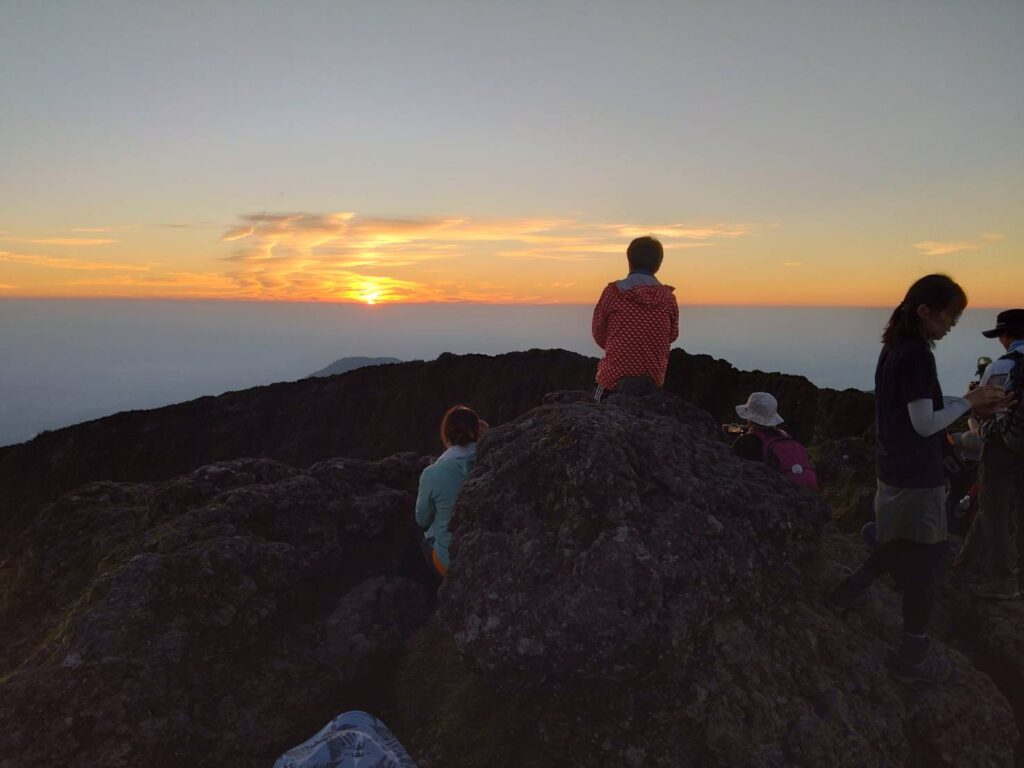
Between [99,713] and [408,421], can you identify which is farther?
[408,421]

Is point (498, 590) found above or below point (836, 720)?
above

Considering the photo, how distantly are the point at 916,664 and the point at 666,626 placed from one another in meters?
2.26

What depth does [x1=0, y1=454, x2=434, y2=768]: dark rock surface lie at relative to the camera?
3994 millimetres

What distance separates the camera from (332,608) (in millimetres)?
5234

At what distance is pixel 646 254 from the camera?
21.4 ft

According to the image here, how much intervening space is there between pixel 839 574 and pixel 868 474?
421cm

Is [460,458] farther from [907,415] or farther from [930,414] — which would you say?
[930,414]

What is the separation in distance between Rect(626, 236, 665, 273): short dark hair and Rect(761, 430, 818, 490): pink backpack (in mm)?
2267

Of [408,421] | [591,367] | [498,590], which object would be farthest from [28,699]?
[408,421]

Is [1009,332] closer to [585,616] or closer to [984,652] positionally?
[984,652]

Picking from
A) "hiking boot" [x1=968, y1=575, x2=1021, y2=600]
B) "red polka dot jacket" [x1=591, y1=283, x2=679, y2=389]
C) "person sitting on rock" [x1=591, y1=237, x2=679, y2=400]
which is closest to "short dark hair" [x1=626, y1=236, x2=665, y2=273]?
"person sitting on rock" [x1=591, y1=237, x2=679, y2=400]

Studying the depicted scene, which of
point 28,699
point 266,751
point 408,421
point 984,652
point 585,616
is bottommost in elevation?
point 408,421

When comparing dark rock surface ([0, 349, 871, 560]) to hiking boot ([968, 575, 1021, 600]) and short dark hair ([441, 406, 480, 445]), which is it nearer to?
hiking boot ([968, 575, 1021, 600])

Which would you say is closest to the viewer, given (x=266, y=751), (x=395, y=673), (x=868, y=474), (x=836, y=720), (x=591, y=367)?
(x=836, y=720)
